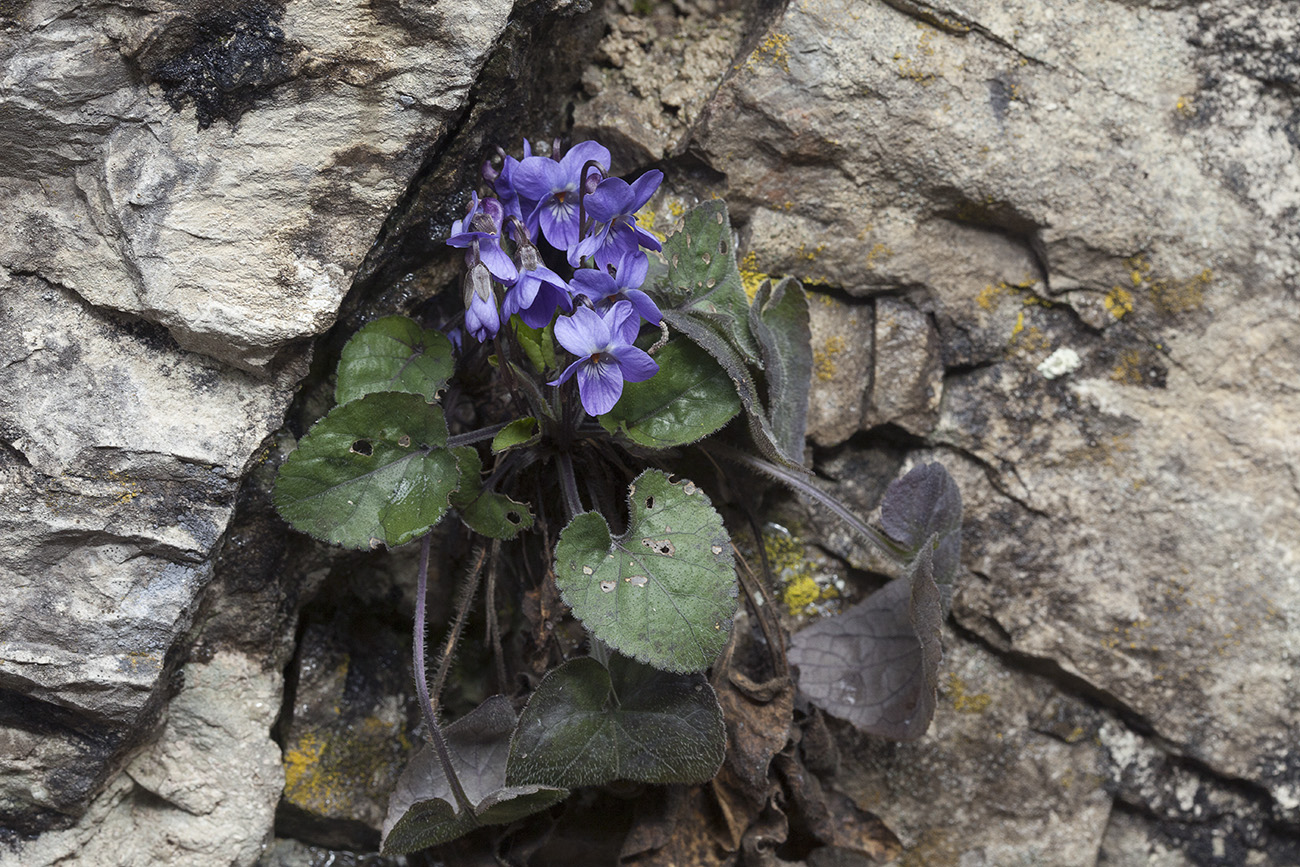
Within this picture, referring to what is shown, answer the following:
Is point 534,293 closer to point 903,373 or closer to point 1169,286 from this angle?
point 903,373

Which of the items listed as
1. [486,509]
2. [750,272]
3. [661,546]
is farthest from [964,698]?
[486,509]

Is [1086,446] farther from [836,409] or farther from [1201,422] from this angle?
[836,409]

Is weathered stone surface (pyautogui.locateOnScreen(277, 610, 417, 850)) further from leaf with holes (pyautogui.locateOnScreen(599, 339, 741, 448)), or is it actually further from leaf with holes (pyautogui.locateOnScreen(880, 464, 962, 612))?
leaf with holes (pyautogui.locateOnScreen(880, 464, 962, 612))

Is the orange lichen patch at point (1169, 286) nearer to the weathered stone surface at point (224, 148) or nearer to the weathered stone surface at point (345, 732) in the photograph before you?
the weathered stone surface at point (224, 148)

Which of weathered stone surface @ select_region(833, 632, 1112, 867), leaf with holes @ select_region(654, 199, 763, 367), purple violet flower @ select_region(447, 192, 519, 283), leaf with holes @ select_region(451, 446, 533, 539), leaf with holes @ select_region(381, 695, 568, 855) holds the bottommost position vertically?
weathered stone surface @ select_region(833, 632, 1112, 867)

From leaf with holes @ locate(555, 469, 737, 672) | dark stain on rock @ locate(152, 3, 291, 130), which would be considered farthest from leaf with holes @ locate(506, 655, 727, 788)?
dark stain on rock @ locate(152, 3, 291, 130)

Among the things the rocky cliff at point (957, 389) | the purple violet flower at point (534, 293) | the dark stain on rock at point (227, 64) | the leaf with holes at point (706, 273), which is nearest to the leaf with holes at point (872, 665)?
the rocky cliff at point (957, 389)

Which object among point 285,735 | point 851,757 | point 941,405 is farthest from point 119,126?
point 851,757
